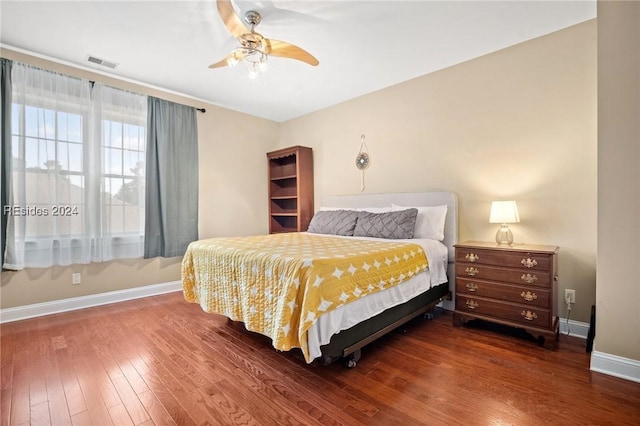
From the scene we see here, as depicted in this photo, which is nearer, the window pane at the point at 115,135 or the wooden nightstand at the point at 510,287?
the wooden nightstand at the point at 510,287

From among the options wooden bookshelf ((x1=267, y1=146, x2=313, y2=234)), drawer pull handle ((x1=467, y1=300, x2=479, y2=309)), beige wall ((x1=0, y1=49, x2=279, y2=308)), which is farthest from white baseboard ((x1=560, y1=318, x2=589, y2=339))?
beige wall ((x1=0, y1=49, x2=279, y2=308))

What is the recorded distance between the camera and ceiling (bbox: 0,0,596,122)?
225 centimetres

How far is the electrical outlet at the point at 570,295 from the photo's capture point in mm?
2498

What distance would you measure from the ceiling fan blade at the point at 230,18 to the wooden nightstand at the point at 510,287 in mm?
2573

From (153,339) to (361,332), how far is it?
175 centimetres

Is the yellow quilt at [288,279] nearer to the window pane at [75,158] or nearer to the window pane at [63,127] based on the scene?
the window pane at [75,158]

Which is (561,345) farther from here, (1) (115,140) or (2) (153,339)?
(1) (115,140)

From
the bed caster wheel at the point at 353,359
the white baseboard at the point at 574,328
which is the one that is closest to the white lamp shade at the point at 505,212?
the white baseboard at the point at 574,328

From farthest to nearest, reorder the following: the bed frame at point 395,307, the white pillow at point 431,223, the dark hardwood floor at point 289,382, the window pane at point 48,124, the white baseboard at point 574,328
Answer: the white pillow at point 431,223 < the window pane at point 48,124 < the white baseboard at point 574,328 < the bed frame at point 395,307 < the dark hardwood floor at point 289,382

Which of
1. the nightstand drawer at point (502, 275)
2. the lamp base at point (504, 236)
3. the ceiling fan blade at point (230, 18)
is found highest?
the ceiling fan blade at point (230, 18)

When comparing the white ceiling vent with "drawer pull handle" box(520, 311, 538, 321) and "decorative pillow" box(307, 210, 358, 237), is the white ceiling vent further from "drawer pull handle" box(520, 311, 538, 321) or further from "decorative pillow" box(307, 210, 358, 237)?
"drawer pull handle" box(520, 311, 538, 321)

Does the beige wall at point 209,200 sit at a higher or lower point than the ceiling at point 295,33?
lower

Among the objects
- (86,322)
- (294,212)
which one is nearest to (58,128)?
(86,322)

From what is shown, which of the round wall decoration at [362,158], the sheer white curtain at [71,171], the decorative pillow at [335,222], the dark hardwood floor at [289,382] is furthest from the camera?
the round wall decoration at [362,158]
